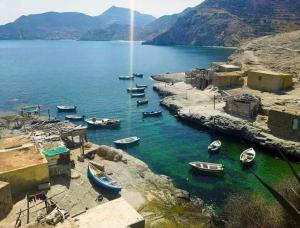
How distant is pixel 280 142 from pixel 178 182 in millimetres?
16036

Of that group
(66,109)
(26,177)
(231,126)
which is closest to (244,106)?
(231,126)

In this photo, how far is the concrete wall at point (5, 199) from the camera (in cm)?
2399

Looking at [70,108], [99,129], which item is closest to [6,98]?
[70,108]

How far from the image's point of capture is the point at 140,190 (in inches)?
1222

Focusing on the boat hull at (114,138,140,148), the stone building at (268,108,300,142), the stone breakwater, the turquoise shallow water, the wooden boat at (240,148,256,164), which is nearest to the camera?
the turquoise shallow water

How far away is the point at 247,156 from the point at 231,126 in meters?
10.2

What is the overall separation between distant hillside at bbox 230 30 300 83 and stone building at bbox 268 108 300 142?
26.2 m

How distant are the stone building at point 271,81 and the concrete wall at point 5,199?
50.8 metres

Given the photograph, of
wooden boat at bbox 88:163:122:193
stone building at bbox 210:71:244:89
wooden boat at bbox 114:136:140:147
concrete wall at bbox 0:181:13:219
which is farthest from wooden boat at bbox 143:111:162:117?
concrete wall at bbox 0:181:13:219

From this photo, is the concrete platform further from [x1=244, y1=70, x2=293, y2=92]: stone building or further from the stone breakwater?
[x1=244, y1=70, x2=293, y2=92]: stone building

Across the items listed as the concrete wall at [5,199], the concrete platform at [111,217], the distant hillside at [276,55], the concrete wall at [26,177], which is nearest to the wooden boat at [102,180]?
the concrete wall at [26,177]

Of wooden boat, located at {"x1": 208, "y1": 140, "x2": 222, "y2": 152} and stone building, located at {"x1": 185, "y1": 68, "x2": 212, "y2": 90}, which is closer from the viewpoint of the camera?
wooden boat, located at {"x1": 208, "y1": 140, "x2": 222, "y2": 152}

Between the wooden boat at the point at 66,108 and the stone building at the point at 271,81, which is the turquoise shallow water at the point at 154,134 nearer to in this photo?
the wooden boat at the point at 66,108

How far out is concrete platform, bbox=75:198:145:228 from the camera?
72.2ft
